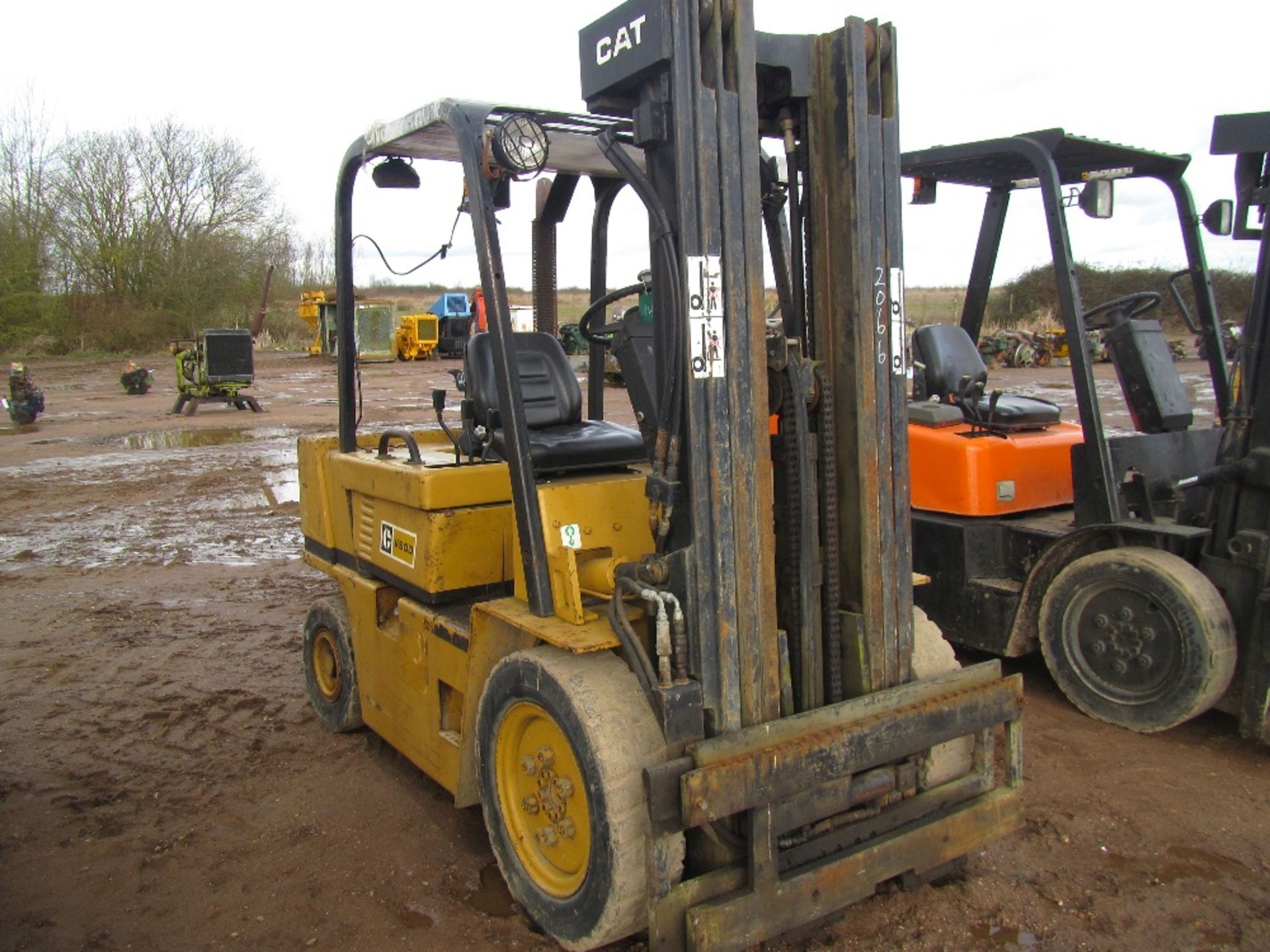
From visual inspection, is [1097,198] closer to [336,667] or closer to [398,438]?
[398,438]

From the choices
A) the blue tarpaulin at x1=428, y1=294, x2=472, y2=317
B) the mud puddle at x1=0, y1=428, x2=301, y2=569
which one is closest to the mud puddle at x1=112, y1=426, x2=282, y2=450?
the mud puddle at x1=0, y1=428, x2=301, y2=569

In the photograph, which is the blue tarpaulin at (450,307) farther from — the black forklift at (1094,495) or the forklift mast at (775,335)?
the forklift mast at (775,335)

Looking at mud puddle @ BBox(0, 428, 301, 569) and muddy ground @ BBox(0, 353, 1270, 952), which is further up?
mud puddle @ BBox(0, 428, 301, 569)

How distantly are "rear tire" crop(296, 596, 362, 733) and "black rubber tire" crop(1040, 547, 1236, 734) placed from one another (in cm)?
323

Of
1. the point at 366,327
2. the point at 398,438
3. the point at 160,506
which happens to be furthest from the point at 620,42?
the point at 366,327

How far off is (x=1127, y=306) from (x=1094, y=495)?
1070 mm

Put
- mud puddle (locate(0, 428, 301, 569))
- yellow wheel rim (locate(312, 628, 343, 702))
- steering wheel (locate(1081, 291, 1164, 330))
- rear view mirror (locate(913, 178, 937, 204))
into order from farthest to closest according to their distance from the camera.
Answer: mud puddle (locate(0, 428, 301, 569)), rear view mirror (locate(913, 178, 937, 204)), steering wheel (locate(1081, 291, 1164, 330)), yellow wheel rim (locate(312, 628, 343, 702))

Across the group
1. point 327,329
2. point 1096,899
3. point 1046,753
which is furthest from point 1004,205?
point 327,329

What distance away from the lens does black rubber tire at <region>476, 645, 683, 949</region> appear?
2805 millimetres

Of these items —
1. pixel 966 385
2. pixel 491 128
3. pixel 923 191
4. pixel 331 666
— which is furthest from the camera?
pixel 923 191

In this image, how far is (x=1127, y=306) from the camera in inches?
211

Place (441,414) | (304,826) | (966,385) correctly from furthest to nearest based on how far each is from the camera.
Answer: (966,385) < (441,414) < (304,826)

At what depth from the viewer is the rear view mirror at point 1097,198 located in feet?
16.1

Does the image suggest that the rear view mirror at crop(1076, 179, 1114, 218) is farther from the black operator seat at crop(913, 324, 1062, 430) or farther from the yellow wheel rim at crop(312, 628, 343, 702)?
the yellow wheel rim at crop(312, 628, 343, 702)
